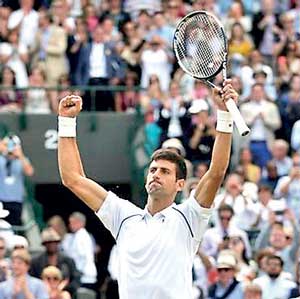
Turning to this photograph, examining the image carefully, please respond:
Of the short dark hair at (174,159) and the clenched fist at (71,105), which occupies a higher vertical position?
the clenched fist at (71,105)

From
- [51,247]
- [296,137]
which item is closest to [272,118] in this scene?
[296,137]

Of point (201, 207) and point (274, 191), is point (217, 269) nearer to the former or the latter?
point (274, 191)

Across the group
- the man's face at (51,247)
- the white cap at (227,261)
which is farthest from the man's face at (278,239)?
the man's face at (51,247)

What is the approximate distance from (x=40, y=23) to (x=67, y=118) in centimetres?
1079

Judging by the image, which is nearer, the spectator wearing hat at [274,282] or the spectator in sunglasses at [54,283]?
the spectator in sunglasses at [54,283]

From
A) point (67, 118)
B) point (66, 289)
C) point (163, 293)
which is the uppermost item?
point (67, 118)

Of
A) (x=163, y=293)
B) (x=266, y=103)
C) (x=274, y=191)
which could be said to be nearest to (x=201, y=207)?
(x=163, y=293)

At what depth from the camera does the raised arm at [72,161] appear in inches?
324

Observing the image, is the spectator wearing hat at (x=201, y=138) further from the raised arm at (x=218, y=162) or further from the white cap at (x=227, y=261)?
the raised arm at (x=218, y=162)

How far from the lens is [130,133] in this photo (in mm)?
18234

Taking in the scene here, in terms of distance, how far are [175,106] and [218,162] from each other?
9.06 m

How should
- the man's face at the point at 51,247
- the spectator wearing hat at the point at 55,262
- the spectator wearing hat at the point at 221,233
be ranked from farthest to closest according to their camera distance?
1. the spectator wearing hat at the point at 221,233
2. the man's face at the point at 51,247
3. the spectator wearing hat at the point at 55,262

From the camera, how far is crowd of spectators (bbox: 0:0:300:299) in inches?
536

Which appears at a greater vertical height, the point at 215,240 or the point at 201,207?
the point at 201,207
